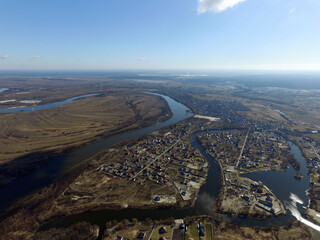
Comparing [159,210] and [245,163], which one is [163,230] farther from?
[245,163]

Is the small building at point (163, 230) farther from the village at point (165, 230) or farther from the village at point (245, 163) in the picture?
the village at point (245, 163)

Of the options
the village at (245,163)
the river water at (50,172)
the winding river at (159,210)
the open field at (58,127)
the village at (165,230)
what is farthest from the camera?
the open field at (58,127)

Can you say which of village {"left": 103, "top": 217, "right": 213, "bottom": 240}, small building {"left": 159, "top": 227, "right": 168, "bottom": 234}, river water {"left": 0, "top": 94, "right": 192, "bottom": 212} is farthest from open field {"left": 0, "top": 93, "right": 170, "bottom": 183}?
small building {"left": 159, "top": 227, "right": 168, "bottom": 234}

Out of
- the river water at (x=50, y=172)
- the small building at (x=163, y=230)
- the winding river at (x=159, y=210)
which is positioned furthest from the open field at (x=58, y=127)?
the small building at (x=163, y=230)

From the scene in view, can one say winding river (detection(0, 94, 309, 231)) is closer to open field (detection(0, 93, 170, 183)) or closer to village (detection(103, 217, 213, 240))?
village (detection(103, 217, 213, 240))

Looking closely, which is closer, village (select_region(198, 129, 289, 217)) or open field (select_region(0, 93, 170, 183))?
village (select_region(198, 129, 289, 217))

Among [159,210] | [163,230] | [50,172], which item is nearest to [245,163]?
[159,210]
